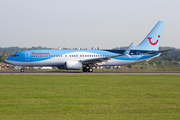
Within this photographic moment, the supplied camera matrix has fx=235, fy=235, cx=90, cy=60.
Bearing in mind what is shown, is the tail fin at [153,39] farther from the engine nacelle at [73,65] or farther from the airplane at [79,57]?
the engine nacelle at [73,65]

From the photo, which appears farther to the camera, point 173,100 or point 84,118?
point 173,100

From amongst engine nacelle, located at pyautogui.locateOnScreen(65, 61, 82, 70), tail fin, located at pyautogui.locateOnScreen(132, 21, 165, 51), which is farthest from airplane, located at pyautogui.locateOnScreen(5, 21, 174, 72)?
tail fin, located at pyautogui.locateOnScreen(132, 21, 165, 51)

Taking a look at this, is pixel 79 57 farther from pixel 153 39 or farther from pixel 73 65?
pixel 153 39

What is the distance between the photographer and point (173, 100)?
12.1m

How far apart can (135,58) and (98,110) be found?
31338 millimetres

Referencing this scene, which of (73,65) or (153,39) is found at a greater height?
(153,39)

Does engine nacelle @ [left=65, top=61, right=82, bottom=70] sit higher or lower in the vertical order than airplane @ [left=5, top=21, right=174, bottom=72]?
lower

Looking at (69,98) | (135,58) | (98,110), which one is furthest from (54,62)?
(98,110)

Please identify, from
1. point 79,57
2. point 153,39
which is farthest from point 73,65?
point 153,39

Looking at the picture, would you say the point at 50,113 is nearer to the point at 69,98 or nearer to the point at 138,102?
the point at 69,98

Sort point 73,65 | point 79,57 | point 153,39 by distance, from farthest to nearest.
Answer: point 153,39, point 79,57, point 73,65

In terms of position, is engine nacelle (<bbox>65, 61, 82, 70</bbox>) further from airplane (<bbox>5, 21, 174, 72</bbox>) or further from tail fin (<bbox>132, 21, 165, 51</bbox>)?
tail fin (<bbox>132, 21, 165, 51</bbox>)

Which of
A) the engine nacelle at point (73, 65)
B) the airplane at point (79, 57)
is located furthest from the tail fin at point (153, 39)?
the engine nacelle at point (73, 65)

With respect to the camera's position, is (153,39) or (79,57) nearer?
(79,57)
